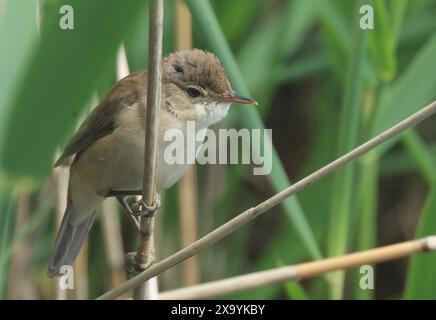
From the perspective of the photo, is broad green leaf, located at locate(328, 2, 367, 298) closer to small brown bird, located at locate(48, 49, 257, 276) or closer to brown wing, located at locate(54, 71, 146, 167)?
small brown bird, located at locate(48, 49, 257, 276)

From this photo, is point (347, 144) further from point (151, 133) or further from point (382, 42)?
point (151, 133)

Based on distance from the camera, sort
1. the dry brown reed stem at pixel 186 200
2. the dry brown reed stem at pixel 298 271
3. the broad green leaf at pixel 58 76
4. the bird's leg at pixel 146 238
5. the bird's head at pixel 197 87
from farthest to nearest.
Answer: the dry brown reed stem at pixel 186 200, the bird's head at pixel 197 87, the dry brown reed stem at pixel 298 271, the bird's leg at pixel 146 238, the broad green leaf at pixel 58 76

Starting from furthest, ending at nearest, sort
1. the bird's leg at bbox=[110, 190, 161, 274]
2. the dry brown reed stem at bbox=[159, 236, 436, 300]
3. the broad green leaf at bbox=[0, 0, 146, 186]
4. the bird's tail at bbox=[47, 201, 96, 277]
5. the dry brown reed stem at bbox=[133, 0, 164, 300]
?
1. the bird's tail at bbox=[47, 201, 96, 277]
2. the dry brown reed stem at bbox=[159, 236, 436, 300]
3. the bird's leg at bbox=[110, 190, 161, 274]
4. the dry brown reed stem at bbox=[133, 0, 164, 300]
5. the broad green leaf at bbox=[0, 0, 146, 186]

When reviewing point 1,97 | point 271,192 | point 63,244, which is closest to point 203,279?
point 271,192

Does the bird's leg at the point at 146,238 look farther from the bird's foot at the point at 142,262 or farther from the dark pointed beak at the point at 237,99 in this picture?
the dark pointed beak at the point at 237,99

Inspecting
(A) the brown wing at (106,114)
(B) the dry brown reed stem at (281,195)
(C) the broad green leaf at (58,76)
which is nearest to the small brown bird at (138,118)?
(A) the brown wing at (106,114)

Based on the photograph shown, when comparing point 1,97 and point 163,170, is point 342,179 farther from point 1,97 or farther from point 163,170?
point 1,97

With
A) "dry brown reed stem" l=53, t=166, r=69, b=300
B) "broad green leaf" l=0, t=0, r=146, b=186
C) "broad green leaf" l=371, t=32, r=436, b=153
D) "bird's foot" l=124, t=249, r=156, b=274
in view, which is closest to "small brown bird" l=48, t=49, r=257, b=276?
"dry brown reed stem" l=53, t=166, r=69, b=300

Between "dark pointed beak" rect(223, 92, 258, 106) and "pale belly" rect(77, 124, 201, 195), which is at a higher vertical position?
"dark pointed beak" rect(223, 92, 258, 106)
